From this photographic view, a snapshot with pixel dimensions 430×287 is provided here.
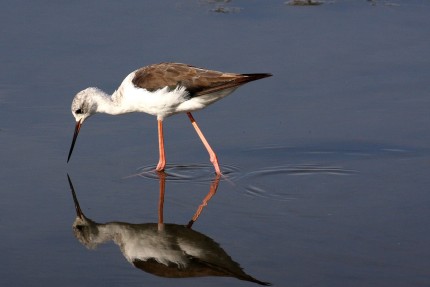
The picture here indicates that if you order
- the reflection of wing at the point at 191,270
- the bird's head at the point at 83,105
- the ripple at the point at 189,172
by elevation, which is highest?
the bird's head at the point at 83,105

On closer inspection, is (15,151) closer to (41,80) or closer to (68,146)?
(68,146)

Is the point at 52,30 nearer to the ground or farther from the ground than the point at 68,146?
farther from the ground

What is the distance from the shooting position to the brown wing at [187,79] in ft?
28.8

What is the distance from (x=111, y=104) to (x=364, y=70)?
2.84 m

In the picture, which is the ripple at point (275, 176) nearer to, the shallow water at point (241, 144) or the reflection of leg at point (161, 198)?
the shallow water at point (241, 144)

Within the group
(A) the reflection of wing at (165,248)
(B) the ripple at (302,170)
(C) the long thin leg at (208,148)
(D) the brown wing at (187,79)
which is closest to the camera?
(A) the reflection of wing at (165,248)

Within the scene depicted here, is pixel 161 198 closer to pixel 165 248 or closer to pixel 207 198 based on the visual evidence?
Answer: pixel 207 198

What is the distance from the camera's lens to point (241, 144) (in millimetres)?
8969

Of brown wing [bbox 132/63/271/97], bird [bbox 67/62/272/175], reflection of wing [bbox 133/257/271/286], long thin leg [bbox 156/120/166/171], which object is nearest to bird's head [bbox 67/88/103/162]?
bird [bbox 67/62/272/175]

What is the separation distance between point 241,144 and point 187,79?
75cm

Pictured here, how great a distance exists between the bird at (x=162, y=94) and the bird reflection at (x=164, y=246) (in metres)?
1.44

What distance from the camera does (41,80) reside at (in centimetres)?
1026

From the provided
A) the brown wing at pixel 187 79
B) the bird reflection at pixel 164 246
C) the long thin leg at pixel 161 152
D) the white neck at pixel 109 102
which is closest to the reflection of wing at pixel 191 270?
the bird reflection at pixel 164 246

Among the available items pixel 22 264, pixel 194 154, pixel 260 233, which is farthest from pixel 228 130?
pixel 22 264
